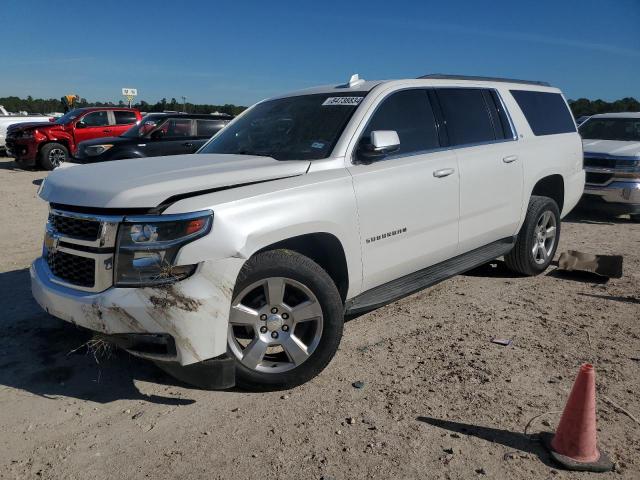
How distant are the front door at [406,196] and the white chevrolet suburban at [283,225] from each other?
12 millimetres

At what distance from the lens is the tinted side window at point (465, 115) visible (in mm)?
4559

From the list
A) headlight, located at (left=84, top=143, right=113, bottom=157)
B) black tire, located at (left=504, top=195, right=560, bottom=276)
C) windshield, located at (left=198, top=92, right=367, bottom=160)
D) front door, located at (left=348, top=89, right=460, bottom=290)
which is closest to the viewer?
front door, located at (left=348, top=89, right=460, bottom=290)

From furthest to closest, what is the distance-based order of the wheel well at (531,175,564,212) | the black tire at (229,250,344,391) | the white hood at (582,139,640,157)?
the white hood at (582,139,640,157)
the wheel well at (531,175,564,212)
the black tire at (229,250,344,391)

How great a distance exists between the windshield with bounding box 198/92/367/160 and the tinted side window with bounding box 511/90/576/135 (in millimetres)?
2299

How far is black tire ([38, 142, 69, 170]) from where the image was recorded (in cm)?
1532

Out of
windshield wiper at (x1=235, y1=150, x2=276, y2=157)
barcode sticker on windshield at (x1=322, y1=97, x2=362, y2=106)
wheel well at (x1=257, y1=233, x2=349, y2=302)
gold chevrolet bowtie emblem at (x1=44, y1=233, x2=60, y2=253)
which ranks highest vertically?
barcode sticker on windshield at (x1=322, y1=97, x2=362, y2=106)

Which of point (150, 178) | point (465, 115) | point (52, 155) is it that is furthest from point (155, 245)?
point (52, 155)

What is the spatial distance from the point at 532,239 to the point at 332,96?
2.66 meters

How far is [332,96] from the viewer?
420 cm

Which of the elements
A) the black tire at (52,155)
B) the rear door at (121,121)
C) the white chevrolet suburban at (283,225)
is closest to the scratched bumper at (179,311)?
the white chevrolet suburban at (283,225)

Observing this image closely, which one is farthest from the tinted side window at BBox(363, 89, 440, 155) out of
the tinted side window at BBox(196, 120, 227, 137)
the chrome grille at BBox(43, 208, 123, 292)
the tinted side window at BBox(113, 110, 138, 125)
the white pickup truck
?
the white pickup truck

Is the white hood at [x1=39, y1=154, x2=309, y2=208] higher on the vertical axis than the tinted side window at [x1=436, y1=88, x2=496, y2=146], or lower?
lower

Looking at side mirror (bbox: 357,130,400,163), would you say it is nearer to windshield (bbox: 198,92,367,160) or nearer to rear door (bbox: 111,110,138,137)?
windshield (bbox: 198,92,367,160)

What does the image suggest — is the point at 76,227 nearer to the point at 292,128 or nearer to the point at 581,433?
the point at 292,128
